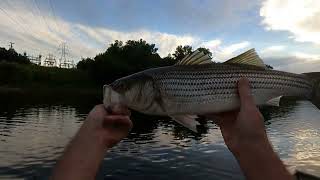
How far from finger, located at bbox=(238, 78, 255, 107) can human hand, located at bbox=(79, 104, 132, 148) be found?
1.07m

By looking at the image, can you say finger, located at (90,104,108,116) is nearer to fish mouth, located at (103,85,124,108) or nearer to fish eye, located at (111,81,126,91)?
fish mouth, located at (103,85,124,108)

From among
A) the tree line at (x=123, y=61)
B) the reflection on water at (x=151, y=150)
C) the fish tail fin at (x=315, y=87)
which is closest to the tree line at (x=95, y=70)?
the tree line at (x=123, y=61)

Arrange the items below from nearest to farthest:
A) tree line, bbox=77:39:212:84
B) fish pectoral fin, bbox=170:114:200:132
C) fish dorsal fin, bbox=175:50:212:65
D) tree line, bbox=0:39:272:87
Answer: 1. fish pectoral fin, bbox=170:114:200:132
2. fish dorsal fin, bbox=175:50:212:65
3. tree line, bbox=77:39:212:84
4. tree line, bbox=0:39:272:87

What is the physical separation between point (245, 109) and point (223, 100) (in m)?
0.25

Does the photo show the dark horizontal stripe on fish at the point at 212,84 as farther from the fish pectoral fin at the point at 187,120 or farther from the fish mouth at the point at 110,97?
the fish mouth at the point at 110,97

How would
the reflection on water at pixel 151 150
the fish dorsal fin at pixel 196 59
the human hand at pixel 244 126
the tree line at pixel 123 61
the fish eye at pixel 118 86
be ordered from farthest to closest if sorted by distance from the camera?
the tree line at pixel 123 61
the reflection on water at pixel 151 150
the fish dorsal fin at pixel 196 59
the fish eye at pixel 118 86
the human hand at pixel 244 126

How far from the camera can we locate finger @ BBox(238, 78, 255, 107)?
13.8 ft

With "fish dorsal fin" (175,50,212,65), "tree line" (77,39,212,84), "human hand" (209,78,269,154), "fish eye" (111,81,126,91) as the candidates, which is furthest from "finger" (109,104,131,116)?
"tree line" (77,39,212,84)

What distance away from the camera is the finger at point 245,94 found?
13.8 feet

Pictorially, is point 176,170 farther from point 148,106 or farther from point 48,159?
point 148,106

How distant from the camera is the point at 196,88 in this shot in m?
4.40

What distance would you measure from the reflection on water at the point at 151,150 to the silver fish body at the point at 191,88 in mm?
29484

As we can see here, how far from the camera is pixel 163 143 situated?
49.5m

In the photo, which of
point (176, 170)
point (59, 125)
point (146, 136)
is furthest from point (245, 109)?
point (59, 125)
